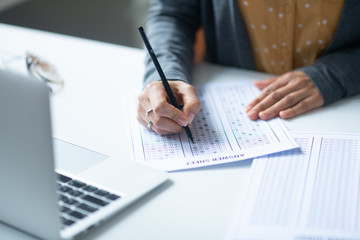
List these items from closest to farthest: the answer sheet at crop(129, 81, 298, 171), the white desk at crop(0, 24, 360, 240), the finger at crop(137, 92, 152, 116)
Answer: the white desk at crop(0, 24, 360, 240)
the answer sheet at crop(129, 81, 298, 171)
the finger at crop(137, 92, 152, 116)

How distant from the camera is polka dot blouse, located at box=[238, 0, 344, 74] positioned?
102 centimetres

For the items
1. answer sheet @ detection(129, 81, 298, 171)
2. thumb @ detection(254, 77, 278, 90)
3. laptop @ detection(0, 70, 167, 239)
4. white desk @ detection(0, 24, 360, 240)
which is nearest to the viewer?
laptop @ detection(0, 70, 167, 239)

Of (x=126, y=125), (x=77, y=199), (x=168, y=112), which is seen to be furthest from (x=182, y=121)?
(x=77, y=199)

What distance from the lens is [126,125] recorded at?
2.95 feet

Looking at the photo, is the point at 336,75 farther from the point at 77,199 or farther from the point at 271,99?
the point at 77,199

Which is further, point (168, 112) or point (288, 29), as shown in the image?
point (288, 29)

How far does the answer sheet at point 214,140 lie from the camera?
2.52 ft

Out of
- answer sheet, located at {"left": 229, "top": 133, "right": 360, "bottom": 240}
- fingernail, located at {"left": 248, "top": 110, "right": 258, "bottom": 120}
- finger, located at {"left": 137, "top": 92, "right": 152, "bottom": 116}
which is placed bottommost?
answer sheet, located at {"left": 229, "top": 133, "right": 360, "bottom": 240}

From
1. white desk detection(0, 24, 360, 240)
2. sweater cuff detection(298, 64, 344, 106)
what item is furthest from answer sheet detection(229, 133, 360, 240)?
sweater cuff detection(298, 64, 344, 106)

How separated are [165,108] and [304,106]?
11.2 inches

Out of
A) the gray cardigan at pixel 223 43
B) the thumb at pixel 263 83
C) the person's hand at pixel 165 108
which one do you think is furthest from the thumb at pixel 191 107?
the thumb at pixel 263 83

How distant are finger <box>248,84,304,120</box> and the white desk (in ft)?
0.21

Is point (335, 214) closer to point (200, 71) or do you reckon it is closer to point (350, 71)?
point (350, 71)

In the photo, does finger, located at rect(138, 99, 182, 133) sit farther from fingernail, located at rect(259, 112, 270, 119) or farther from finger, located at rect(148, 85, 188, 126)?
fingernail, located at rect(259, 112, 270, 119)
